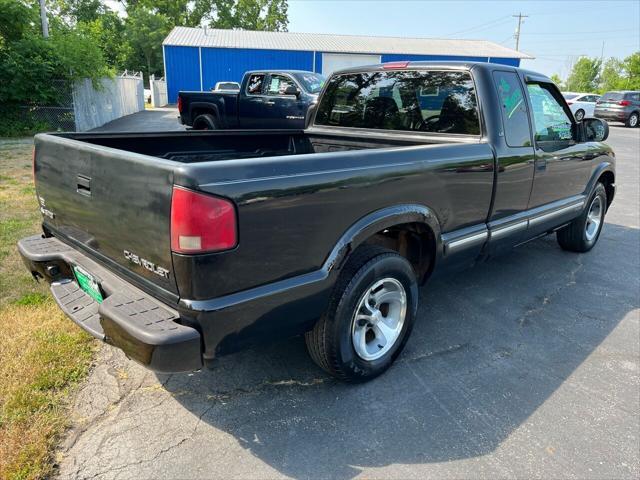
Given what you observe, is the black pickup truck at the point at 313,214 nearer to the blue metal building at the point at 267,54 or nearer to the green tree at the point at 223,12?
the blue metal building at the point at 267,54

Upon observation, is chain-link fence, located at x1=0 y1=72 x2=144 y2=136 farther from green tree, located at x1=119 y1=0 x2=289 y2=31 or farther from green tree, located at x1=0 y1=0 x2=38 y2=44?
green tree, located at x1=119 y1=0 x2=289 y2=31

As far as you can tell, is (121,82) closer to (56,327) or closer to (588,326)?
(56,327)

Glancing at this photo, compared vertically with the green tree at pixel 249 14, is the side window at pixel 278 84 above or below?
below

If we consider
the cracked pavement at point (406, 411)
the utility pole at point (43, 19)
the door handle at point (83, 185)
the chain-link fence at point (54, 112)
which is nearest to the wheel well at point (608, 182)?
the cracked pavement at point (406, 411)

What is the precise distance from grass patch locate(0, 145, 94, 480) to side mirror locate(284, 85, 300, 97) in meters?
6.42

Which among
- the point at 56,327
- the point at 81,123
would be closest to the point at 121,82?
the point at 81,123

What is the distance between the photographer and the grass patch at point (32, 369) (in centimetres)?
222

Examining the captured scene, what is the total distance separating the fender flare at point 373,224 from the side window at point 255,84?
27.3ft

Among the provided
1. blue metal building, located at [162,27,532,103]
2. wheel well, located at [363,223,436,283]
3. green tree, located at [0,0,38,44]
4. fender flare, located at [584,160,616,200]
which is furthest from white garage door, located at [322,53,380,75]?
wheel well, located at [363,223,436,283]

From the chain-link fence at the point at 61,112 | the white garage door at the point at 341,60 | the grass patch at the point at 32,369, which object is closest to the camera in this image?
the grass patch at the point at 32,369

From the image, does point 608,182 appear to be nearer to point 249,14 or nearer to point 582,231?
point 582,231

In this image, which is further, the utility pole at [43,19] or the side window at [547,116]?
the utility pole at [43,19]

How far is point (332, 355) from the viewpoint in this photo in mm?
2635

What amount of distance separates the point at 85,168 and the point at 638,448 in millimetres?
3224
